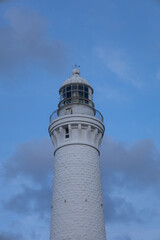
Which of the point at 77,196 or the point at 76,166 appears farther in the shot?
the point at 76,166

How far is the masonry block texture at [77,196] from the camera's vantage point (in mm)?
24078

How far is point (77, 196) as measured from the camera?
25016mm

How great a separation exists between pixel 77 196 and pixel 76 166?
89.2 inches

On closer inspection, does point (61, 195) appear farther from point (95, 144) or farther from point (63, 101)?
point (63, 101)

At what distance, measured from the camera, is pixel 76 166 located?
2617 centimetres

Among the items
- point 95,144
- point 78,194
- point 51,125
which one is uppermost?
point 51,125

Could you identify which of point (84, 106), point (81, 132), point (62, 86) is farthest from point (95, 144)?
point (62, 86)

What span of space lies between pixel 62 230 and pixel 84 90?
11593 mm

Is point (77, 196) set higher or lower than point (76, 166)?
lower

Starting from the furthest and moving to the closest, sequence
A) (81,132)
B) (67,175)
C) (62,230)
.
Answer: (81,132) → (67,175) → (62,230)

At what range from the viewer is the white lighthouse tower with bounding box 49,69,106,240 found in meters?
24.3

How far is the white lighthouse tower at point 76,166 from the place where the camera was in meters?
24.3

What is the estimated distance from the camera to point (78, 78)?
30578mm

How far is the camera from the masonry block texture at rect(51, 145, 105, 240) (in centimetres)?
2408
